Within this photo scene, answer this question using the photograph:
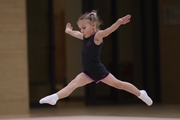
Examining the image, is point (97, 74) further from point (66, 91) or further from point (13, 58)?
point (13, 58)

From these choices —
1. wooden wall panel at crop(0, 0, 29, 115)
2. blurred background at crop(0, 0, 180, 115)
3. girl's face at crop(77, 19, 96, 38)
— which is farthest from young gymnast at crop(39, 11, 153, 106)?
blurred background at crop(0, 0, 180, 115)

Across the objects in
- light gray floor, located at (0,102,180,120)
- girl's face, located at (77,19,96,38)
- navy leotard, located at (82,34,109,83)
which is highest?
girl's face, located at (77,19,96,38)

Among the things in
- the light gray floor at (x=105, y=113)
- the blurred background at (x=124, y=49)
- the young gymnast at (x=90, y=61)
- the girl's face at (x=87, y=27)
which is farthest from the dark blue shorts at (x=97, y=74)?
the blurred background at (x=124, y=49)

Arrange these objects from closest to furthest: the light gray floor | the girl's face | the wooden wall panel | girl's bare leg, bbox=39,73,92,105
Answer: girl's bare leg, bbox=39,73,92,105
the girl's face
the light gray floor
the wooden wall panel

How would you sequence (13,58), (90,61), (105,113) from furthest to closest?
(13,58)
(105,113)
(90,61)

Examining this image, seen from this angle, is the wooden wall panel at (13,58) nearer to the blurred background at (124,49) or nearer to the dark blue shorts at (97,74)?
the blurred background at (124,49)

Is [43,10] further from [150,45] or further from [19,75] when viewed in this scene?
[150,45]

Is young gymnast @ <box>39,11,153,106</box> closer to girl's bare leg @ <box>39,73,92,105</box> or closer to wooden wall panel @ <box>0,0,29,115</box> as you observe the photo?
girl's bare leg @ <box>39,73,92,105</box>

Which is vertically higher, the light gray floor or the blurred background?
the blurred background

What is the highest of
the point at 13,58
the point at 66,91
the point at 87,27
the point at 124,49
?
the point at 87,27

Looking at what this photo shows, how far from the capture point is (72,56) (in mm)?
14328

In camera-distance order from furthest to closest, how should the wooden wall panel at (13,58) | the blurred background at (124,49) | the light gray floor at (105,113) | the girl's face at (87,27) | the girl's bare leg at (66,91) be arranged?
the blurred background at (124,49), the wooden wall panel at (13,58), the light gray floor at (105,113), the girl's face at (87,27), the girl's bare leg at (66,91)

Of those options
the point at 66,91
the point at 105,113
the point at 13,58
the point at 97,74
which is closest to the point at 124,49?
the point at 105,113

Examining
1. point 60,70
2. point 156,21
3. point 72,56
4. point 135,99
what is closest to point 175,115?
point 135,99
